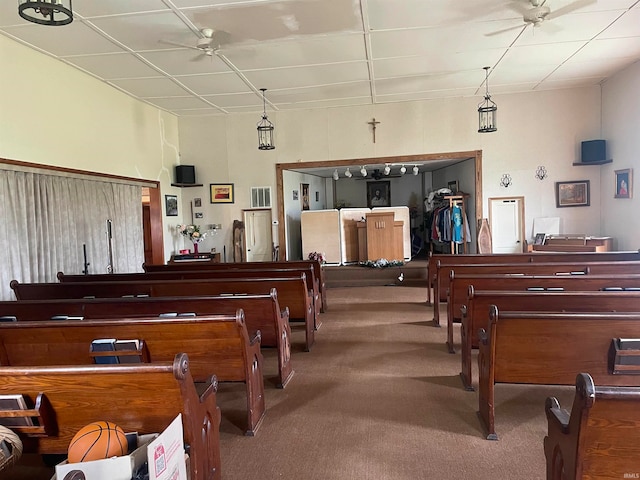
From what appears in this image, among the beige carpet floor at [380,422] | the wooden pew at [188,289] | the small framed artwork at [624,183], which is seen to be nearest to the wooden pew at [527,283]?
the beige carpet floor at [380,422]

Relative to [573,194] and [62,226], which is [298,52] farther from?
[573,194]

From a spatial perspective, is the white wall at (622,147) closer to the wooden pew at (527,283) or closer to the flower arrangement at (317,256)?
the wooden pew at (527,283)

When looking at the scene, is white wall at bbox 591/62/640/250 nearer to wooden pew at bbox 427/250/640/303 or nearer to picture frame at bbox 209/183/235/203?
wooden pew at bbox 427/250/640/303

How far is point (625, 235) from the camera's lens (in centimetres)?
699

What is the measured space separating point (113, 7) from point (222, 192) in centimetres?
494

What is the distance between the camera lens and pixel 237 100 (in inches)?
308

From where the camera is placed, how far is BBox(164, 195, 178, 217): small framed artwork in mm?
8414

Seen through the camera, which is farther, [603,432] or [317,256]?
[317,256]

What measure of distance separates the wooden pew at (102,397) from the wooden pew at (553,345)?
1707 mm

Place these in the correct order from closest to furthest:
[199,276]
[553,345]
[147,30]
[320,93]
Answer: [553,345]
[147,30]
[199,276]
[320,93]

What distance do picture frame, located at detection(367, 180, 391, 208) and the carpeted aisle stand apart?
8.57 m

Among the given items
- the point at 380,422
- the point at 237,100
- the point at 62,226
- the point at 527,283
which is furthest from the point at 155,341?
the point at 237,100

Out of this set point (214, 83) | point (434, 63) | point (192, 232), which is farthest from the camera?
point (192, 232)

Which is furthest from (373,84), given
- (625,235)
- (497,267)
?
(625,235)
